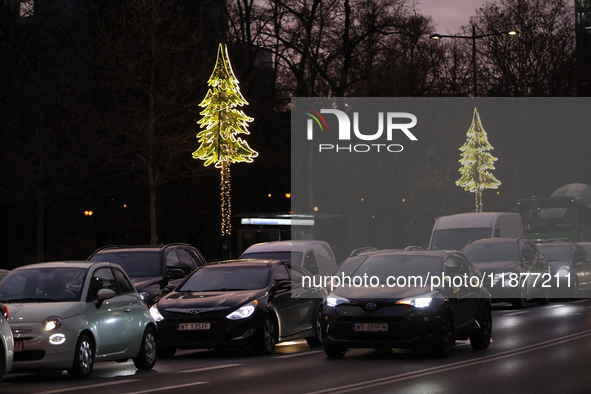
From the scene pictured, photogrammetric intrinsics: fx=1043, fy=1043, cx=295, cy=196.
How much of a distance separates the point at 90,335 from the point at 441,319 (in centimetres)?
473

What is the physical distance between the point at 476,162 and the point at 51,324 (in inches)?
1575

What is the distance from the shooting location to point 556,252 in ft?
101

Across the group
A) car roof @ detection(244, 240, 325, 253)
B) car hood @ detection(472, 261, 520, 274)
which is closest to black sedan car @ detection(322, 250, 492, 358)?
car roof @ detection(244, 240, 325, 253)

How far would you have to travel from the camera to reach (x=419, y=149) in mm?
49375

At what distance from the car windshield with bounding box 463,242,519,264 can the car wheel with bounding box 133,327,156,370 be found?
13785mm

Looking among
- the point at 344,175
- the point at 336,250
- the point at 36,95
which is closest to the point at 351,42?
the point at 344,175

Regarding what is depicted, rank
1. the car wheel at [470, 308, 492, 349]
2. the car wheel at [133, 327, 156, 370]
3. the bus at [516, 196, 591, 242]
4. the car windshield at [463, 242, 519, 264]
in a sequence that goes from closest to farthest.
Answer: the car wheel at [133, 327, 156, 370] < the car wheel at [470, 308, 492, 349] < the car windshield at [463, 242, 519, 264] < the bus at [516, 196, 591, 242]

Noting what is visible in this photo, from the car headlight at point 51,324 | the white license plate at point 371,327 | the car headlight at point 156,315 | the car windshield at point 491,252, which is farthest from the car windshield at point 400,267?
the car windshield at point 491,252

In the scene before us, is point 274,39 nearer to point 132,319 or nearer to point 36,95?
point 36,95

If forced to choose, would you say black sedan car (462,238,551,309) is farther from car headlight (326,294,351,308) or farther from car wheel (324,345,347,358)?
car headlight (326,294,351,308)

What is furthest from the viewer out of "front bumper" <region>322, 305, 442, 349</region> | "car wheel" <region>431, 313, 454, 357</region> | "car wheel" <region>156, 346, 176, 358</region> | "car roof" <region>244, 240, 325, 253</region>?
"car roof" <region>244, 240, 325, 253</region>

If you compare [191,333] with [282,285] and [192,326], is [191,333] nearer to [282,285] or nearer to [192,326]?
[192,326]

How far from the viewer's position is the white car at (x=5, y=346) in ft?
36.1

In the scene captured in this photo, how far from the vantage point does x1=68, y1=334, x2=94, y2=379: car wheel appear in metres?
12.5
